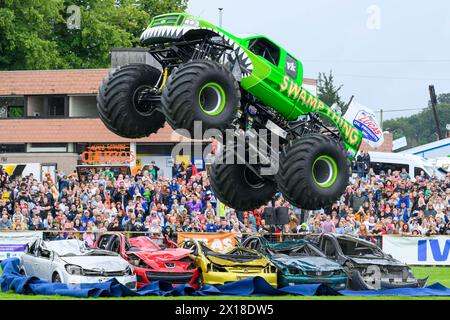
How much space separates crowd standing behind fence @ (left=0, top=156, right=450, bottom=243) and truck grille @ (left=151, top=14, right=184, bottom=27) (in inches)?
483

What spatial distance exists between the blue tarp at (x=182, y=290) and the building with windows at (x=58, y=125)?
759 inches

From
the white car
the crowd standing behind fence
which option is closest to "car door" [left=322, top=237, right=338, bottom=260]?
the crowd standing behind fence

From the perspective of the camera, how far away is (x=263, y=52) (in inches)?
707

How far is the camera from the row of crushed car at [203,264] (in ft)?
72.7

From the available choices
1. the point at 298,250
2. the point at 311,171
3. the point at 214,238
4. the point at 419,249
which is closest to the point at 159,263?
the point at 298,250

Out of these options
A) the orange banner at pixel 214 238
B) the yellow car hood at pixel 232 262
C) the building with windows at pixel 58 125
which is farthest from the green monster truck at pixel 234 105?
the building with windows at pixel 58 125

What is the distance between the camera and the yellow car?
22469 millimetres

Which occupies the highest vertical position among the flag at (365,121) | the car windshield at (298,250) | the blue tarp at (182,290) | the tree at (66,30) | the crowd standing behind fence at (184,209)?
the tree at (66,30)

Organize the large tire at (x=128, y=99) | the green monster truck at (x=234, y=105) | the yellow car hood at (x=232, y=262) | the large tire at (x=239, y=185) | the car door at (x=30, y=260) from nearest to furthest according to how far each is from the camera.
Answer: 1. the green monster truck at (x=234, y=105)
2. the large tire at (x=128, y=99)
3. the large tire at (x=239, y=185)
4. the yellow car hood at (x=232, y=262)
5. the car door at (x=30, y=260)

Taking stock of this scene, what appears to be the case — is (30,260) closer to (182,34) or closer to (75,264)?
(75,264)

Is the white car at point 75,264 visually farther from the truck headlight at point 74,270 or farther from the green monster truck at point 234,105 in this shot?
the green monster truck at point 234,105
